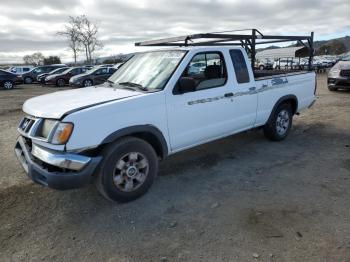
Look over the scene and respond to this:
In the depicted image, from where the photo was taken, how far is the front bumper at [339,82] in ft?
43.8

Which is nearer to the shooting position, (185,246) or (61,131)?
(185,246)

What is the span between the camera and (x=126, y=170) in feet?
13.1

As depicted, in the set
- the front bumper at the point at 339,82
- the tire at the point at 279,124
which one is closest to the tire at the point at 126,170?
the tire at the point at 279,124

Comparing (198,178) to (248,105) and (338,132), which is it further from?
(338,132)

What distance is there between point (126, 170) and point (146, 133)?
1.71ft

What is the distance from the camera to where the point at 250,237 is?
Answer: 332 centimetres

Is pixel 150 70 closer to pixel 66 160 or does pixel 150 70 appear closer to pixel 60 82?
pixel 66 160

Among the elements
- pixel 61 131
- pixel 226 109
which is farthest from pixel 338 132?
pixel 61 131

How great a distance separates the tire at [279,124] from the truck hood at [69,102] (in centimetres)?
309

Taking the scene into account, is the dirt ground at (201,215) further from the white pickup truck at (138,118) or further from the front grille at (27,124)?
the front grille at (27,124)

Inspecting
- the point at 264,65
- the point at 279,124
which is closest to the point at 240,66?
the point at 279,124

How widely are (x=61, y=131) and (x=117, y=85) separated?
1.55 metres

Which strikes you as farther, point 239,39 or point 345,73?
point 345,73

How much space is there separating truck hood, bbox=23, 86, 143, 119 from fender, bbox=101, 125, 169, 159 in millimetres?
409
